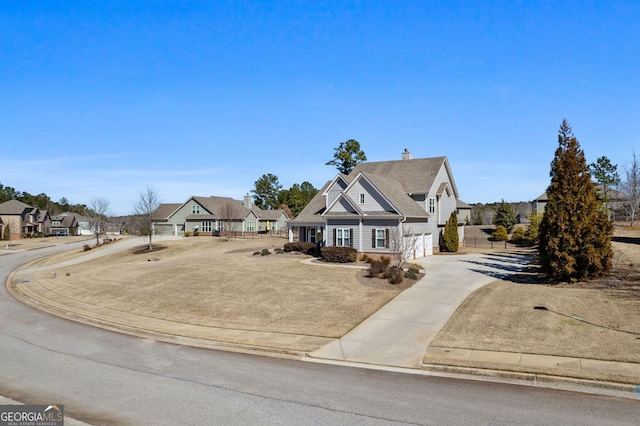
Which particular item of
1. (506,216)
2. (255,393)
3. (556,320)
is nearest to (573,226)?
(556,320)

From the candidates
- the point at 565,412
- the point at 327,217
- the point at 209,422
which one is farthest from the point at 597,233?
the point at 209,422

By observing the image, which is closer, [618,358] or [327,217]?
[618,358]

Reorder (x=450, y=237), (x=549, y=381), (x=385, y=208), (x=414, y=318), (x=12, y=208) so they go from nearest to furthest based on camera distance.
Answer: (x=549, y=381)
(x=414, y=318)
(x=385, y=208)
(x=450, y=237)
(x=12, y=208)

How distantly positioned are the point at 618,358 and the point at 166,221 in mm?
72211

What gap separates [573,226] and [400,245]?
36.2 ft

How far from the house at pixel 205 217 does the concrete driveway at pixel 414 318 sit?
4411cm

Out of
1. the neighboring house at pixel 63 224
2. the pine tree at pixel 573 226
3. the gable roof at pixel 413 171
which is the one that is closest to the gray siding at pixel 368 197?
the gable roof at pixel 413 171

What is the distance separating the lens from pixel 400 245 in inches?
1222

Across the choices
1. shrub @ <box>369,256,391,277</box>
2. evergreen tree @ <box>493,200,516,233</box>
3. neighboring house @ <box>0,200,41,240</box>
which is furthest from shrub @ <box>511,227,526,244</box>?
neighboring house @ <box>0,200,41,240</box>

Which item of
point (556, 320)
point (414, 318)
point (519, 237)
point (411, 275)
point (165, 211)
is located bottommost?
point (414, 318)

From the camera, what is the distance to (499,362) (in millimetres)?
13031

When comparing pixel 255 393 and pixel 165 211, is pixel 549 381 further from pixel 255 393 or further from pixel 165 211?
pixel 165 211

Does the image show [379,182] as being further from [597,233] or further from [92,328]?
[92,328]

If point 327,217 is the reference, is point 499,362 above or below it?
below
